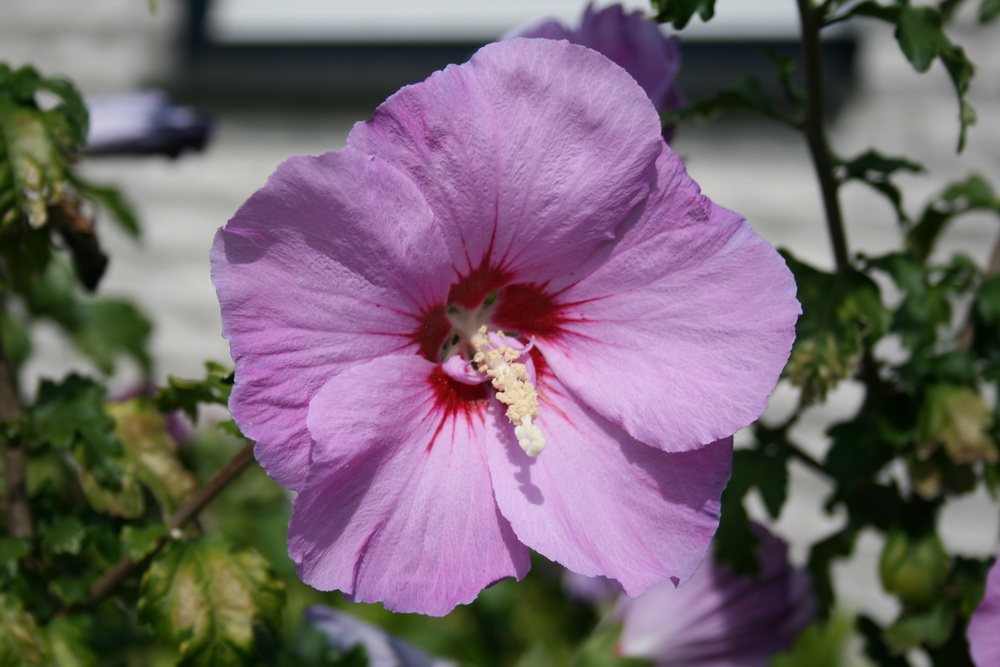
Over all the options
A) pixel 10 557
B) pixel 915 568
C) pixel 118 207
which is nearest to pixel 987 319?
pixel 915 568

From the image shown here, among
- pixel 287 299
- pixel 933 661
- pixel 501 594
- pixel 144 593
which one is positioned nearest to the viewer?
pixel 287 299

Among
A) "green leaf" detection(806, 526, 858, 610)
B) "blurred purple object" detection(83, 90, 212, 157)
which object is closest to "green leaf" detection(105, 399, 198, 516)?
"blurred purple object" detection(83, 90, 212, 157)

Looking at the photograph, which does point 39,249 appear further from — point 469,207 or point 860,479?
point 860,479

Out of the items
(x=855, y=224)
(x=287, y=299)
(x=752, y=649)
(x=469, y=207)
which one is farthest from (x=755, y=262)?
(x=855, y=224)

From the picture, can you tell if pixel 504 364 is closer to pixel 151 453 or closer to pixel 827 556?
pixel 151 453

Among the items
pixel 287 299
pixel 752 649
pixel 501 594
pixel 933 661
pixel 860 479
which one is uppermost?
pixel 287 299

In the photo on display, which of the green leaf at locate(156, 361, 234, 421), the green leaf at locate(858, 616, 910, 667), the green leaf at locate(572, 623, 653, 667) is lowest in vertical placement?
the green leaf at locate(572, 623, 653, 667)

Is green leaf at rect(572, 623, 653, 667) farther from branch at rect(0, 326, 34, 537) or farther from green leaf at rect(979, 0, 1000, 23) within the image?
green leaf at rect(979, 0, 1000, 23)
